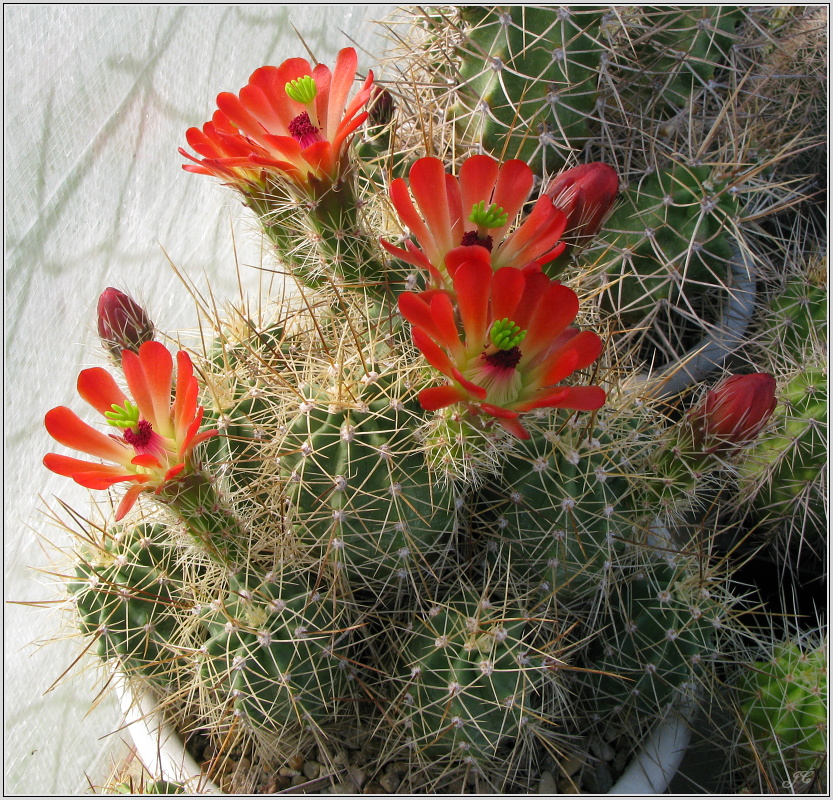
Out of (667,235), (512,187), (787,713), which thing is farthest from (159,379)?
(787,713)

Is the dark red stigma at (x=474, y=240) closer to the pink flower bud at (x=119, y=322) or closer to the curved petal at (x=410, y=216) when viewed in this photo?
the curved petal at (x=410, y=216)

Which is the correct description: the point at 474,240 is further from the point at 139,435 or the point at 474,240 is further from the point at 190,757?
the point at 190,757

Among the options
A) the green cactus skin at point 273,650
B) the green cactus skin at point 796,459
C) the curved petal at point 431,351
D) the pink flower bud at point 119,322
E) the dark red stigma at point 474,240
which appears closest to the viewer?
the curved petal at point 431,351

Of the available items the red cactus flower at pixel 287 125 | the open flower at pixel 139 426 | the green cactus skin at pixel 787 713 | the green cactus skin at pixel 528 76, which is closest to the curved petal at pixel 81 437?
the open flower at pixel 139 426

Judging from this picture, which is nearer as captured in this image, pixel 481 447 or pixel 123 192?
pixel 481 447

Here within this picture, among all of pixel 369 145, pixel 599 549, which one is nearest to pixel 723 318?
pixel 599 549

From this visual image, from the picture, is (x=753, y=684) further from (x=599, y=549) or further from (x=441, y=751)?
(x=441, y=751)

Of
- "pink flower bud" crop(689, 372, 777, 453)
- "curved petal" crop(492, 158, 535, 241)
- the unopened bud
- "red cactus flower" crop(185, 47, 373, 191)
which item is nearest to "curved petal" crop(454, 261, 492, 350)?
"curved petal" crop(492, 158, 535, 241)
